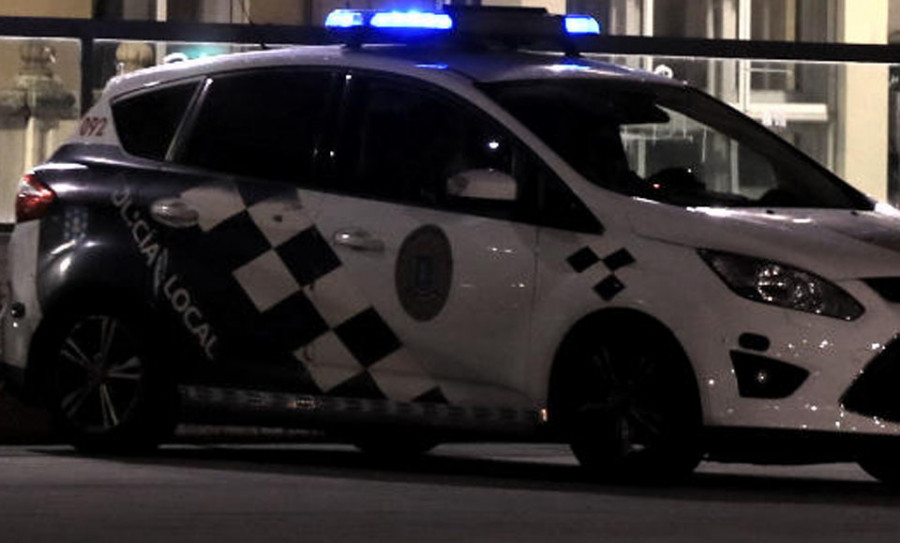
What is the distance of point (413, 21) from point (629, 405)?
2075mm

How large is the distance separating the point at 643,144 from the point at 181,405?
230 cm

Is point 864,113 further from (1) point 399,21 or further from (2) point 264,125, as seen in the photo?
(2) point 264,125

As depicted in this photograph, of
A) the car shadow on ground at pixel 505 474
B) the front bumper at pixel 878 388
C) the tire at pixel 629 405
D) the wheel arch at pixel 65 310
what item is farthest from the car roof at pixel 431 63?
the front bumper at pixel 878 388

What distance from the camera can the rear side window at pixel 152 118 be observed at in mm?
12258

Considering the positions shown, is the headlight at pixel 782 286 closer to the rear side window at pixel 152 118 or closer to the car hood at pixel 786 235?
the car hood at pixel 786 235

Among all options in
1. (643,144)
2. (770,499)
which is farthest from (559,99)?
(770,499)

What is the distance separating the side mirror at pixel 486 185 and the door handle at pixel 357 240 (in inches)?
15.8

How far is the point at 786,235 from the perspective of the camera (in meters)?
10.7

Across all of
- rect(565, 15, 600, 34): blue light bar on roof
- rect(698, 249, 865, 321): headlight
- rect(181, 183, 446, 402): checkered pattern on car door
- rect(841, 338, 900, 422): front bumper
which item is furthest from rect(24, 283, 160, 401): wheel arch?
rect(841, 338, 900, 422): front bumper

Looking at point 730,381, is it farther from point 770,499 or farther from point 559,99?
point 559,99

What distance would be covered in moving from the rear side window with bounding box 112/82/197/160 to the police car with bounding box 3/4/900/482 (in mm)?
12

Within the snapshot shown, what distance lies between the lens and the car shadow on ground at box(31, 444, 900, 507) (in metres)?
10.8

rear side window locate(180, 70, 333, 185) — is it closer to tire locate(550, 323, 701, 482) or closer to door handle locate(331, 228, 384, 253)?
door handle locate(331, 228, 384, 253)

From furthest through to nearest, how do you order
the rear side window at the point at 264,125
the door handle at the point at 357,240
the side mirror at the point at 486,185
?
the rear side window at the point at 264,125
the door handle at the point at 357,240
the side mirror at the point at 486,185
